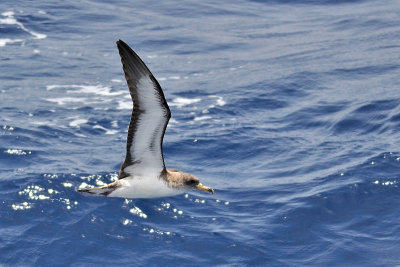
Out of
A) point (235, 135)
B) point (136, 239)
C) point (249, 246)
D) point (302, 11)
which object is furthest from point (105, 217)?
point (302, 11)

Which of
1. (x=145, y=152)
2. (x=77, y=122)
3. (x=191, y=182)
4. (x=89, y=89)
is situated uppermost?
(x=145, y=152)

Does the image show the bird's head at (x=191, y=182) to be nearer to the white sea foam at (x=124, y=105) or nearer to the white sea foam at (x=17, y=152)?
the white sea foam at (x=17, y=152)

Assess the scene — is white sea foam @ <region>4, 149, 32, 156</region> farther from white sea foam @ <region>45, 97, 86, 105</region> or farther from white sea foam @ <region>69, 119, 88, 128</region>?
white sea foam @ <region>45, 97, 86, 105</region>

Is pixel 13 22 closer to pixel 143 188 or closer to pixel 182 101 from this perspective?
pixel 182 101

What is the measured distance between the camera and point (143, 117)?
13.3 meters

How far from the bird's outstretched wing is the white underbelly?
0.19 metres

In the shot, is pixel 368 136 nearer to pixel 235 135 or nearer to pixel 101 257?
pixel 235 135

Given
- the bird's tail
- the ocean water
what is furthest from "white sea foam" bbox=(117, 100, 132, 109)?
the bird's tail

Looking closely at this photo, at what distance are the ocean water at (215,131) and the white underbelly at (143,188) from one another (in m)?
2.23

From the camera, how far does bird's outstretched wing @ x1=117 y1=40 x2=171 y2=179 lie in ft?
41.0

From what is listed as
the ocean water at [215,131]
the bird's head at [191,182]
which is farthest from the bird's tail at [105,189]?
the ocean water at [215,131]

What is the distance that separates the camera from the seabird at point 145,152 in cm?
1277

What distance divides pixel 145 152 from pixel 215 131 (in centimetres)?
803

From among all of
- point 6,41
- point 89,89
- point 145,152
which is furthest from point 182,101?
point 145,152
